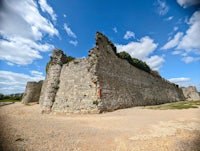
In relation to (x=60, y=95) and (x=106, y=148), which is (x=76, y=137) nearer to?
(x=106, y=148)

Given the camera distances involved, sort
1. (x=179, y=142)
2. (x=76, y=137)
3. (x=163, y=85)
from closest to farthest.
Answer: (x=179, y=142) → (x=76, y=137) → (x=163, y=85)

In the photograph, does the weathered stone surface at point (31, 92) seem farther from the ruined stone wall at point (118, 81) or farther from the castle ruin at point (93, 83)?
the ruined stone wall at point (118, 81)

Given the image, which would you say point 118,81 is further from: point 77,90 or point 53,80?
point 53,80

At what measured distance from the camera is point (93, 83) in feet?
36.9

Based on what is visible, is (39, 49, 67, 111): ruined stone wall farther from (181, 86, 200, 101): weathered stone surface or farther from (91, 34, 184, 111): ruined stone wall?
(181, 86, 200, 101): weathered stone surface

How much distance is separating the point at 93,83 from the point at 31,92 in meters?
19.0

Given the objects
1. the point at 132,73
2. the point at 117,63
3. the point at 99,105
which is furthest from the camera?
the point at 132,73

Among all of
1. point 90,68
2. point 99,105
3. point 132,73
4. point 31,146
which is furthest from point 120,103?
point 31,146

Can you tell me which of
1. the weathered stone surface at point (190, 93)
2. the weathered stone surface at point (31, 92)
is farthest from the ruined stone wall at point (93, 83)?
the weathered stone surface at point (190, 93)

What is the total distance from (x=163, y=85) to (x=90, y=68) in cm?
1909

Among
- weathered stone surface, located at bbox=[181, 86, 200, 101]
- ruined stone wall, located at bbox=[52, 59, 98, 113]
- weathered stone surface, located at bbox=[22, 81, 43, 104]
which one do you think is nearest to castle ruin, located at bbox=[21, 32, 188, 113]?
ruined stone wall, located at bbox=[52, 59, 98, 113]

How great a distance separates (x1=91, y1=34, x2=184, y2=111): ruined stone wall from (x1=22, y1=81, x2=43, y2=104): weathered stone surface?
59.8 ft

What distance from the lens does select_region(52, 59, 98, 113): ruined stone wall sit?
34.8 ft

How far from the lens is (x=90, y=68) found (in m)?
11.9
